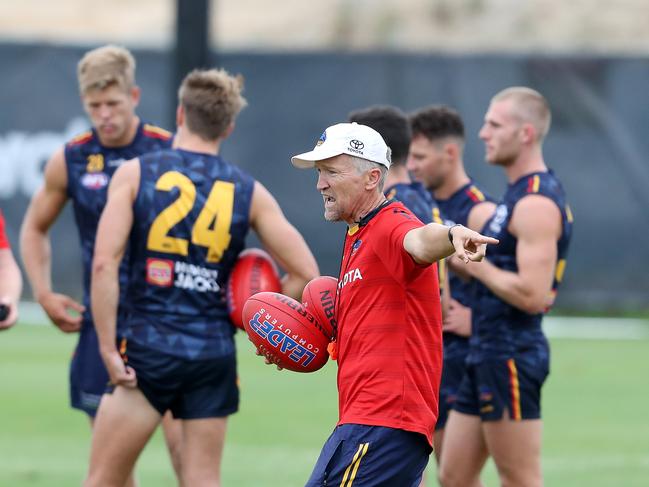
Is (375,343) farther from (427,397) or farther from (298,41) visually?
(298,41)

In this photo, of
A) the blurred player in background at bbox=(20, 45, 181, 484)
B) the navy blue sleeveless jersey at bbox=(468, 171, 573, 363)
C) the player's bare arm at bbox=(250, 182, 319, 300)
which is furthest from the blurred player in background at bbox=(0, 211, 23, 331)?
the navy blue sleeveless jersey at bbox=(468, 171, 573, 363)

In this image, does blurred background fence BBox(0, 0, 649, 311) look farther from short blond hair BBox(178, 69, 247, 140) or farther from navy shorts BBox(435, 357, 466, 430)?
short blond hair BBox(178, 69, 247, 140)

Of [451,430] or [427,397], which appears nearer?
[427,397]

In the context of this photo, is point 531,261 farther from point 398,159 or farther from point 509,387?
point 398,159

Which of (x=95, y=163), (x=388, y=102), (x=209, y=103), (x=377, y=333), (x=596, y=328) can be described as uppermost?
(x=209, y=103)

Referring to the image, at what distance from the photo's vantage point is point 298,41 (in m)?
31.6

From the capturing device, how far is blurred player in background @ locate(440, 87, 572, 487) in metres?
6.89

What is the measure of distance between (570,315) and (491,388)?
992 cm

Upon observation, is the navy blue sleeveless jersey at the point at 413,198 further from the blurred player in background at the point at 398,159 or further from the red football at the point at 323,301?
the red football at the point at 323,301

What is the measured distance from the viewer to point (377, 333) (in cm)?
532

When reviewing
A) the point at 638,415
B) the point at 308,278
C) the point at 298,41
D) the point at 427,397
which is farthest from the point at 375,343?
the point at 298,41

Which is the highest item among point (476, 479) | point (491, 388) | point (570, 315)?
point (491, 388)

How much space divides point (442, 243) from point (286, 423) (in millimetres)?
6058

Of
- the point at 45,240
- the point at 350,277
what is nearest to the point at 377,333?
the point at 350,277
